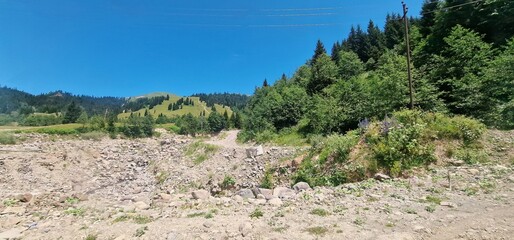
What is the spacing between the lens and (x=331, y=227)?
5438 millimetres

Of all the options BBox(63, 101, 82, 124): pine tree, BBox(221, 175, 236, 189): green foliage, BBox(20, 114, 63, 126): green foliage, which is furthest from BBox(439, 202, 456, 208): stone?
BBox(63, 101, 82, 124): pine tree

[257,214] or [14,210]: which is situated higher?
[257,214]

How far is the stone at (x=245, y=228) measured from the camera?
5471mm

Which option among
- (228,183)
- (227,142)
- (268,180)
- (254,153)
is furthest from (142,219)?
(227,142)

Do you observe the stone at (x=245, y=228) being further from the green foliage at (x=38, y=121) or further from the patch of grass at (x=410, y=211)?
the green foliage at (x=38, y=121)

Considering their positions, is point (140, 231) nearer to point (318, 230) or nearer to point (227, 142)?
point (318, 230)

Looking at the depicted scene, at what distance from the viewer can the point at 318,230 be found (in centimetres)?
532

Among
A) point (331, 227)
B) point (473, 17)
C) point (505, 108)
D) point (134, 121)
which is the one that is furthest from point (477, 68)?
point (134, 121)

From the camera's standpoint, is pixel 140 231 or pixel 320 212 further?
pixel 320 212

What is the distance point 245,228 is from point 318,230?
5.40 feet

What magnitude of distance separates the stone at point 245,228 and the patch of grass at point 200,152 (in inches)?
698

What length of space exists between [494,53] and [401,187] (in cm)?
2082

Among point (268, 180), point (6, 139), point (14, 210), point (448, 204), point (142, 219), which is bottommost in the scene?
point (268, 180)

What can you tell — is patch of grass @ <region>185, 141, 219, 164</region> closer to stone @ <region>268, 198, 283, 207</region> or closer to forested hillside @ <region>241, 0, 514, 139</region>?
forested hillside @ <region>241, 0, 514, 139</region>
